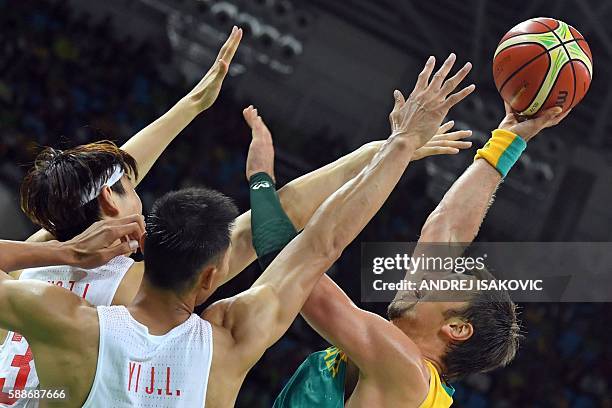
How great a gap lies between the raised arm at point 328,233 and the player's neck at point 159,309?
0.54 feet

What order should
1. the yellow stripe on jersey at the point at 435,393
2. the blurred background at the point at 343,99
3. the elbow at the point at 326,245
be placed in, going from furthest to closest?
the blurred background at the point at 343,99 < the yellow stripe on jersey at the point at 435,393 < the elbow at the point at 326,245

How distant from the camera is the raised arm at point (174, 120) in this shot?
3.72 m

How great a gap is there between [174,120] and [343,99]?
982 cm

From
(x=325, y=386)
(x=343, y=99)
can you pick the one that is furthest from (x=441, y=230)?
(x=343, y=99)

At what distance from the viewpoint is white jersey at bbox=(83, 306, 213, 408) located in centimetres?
244

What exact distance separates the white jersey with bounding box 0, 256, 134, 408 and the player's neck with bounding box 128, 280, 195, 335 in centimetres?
32

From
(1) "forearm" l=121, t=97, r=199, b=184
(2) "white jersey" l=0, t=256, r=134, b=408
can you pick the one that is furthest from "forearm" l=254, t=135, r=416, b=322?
(1) "forearm" l=121, t=97, r=199, b=184

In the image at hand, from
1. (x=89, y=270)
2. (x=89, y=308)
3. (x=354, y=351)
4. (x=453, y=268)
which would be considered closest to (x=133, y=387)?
(x=89, y=308)

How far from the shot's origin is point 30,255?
8.62 feet

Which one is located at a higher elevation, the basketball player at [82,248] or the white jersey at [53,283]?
the basketball player at [82,248]

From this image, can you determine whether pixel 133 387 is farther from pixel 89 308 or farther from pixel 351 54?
pixel 351 54

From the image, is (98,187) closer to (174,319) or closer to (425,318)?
(174,319)

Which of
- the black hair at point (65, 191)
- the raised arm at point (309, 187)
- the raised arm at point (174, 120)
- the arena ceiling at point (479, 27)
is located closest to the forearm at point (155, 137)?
the raised arm at point (174, 120)

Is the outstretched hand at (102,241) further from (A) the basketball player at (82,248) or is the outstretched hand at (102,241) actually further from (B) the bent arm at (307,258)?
(B) the bent arm at (307,258)
